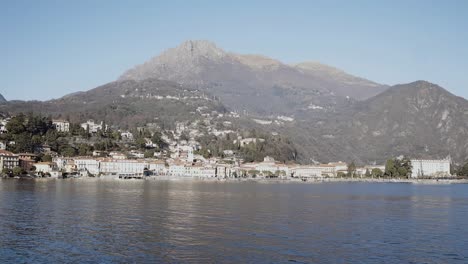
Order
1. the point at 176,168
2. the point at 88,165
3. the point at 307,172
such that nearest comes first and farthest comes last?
the point at 88,165
the point at 176,168
the point at 307,172

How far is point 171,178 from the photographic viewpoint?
144875 millimetres

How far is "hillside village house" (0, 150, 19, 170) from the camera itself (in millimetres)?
117394

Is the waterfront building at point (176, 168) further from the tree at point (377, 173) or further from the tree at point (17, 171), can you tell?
the tree at point (377, 173)

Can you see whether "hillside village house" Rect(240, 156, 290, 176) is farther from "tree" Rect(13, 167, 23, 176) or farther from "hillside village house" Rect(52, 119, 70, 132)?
"tree" Rect(13, 167, 23, 176)

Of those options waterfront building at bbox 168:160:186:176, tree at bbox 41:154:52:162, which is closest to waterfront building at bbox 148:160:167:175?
waterfront building at bbox 168:160:186:176

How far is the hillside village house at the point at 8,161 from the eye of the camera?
117394mm

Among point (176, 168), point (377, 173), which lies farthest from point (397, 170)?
point (176, 168)

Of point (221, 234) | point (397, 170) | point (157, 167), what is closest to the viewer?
point (221, 234)

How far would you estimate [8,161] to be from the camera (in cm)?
11894

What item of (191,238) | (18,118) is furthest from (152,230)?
(18,118)

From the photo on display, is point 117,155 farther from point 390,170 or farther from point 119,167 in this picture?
point 390,170

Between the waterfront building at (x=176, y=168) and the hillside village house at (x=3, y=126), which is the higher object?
the hillside village house at (x=3, y=126)

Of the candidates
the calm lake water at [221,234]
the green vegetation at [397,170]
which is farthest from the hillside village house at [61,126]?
the calm lake water at [221,234]

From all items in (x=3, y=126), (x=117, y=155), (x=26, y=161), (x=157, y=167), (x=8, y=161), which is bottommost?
(x=157, y=167)
